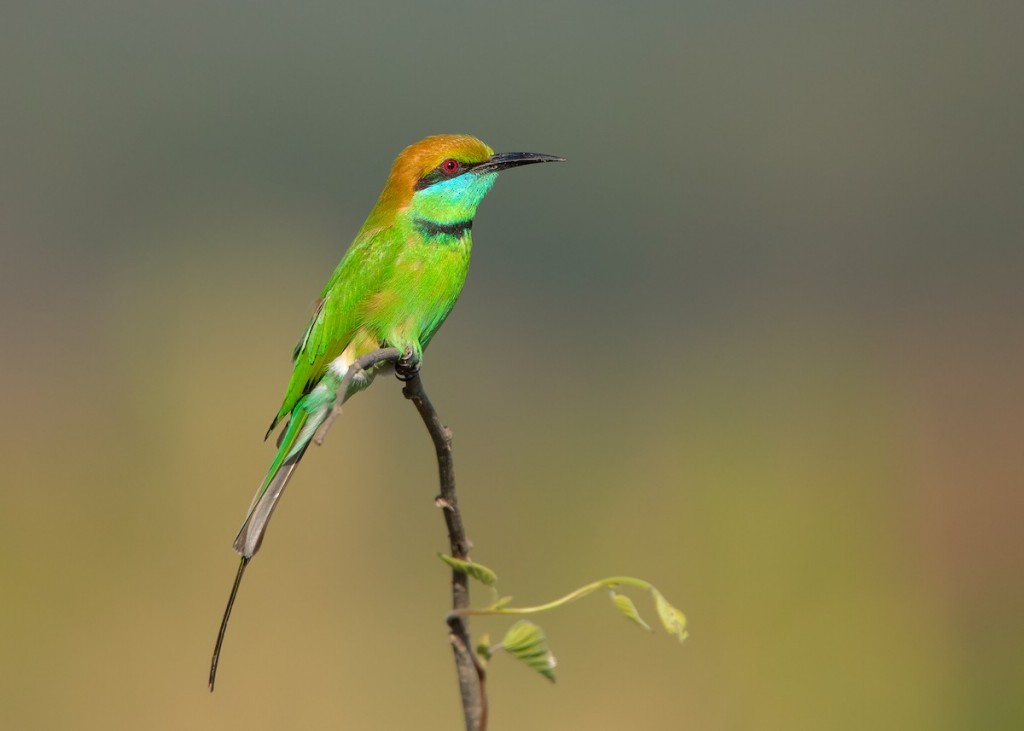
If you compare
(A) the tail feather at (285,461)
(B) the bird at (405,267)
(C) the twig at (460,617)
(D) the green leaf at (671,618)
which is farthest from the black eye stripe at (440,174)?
(D) the green leaf at (671,618)

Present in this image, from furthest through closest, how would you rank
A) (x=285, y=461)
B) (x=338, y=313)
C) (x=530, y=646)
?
(x=338, y=313)
(x=285, y=461)
(x=530, y=646)

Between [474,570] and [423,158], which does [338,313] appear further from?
[474,570]

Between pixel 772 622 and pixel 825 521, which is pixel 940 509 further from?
pixel 772 622

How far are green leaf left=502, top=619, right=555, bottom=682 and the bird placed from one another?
89cm

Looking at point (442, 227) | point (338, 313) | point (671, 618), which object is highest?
point (442, 227)

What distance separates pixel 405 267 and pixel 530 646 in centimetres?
103

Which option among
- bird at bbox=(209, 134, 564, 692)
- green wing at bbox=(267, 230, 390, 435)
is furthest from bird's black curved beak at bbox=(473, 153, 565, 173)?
green wing at bbox=(267, 230, 390, 435)

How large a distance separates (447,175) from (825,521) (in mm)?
2215

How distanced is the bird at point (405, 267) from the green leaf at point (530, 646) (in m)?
0.89

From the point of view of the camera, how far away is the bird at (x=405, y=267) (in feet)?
4.83

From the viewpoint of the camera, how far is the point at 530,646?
1.73 ft

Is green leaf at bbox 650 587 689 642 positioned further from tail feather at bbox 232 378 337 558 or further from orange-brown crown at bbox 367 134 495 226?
orange-brown crown at bbox 367 134 495 226

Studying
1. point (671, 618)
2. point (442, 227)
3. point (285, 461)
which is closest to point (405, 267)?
point (442, 227)

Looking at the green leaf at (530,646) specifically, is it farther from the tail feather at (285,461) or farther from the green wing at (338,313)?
the green wing at (338,313)
